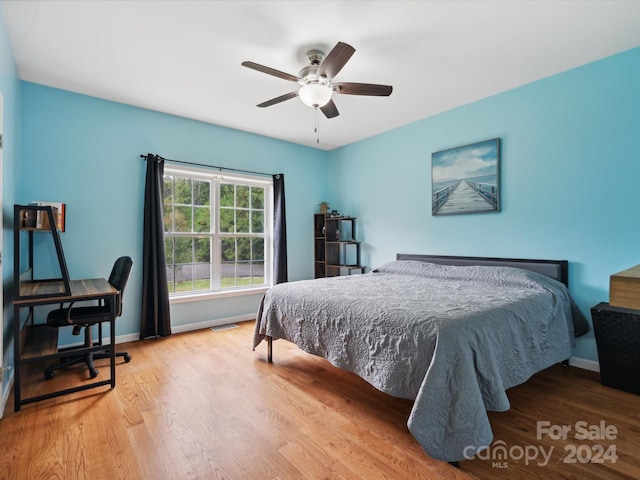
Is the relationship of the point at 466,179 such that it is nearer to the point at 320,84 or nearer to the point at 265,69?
the point at 320,84

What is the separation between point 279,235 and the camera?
4.78 metres

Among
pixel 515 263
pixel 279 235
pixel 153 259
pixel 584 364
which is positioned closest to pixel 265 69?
pixel 153 259

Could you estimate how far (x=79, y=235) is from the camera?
342cm

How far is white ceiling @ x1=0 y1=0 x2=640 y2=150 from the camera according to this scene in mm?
2205

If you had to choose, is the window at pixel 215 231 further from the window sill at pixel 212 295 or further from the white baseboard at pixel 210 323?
the white baseboard at pixel 210 323

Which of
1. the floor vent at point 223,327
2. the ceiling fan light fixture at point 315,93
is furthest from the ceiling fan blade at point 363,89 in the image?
the floor vent at point 223,327

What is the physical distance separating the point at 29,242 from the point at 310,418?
302 cm

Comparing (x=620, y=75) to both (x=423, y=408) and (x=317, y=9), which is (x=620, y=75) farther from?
(x=423, y=408)

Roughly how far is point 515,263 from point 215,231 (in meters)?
3.50

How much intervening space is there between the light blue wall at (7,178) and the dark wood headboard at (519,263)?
152 inches

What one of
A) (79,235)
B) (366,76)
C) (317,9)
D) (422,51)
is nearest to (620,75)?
(422,51)

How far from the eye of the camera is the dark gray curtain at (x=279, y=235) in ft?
15.6

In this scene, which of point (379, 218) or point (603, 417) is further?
point (379, 218)

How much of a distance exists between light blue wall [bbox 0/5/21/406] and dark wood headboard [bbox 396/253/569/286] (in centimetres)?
386
